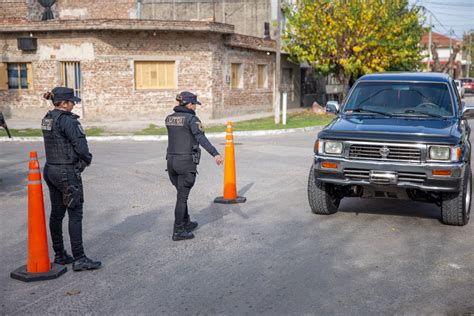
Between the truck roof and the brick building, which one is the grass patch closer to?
the brick building

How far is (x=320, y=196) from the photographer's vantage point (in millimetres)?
7812

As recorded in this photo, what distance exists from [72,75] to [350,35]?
13342 mm

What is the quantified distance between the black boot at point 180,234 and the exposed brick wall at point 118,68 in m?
17.8

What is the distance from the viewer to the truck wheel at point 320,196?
7777mm

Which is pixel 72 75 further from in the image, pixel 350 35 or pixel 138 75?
pixel 350 35

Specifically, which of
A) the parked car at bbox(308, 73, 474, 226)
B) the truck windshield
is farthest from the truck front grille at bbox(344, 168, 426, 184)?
the truck windshield

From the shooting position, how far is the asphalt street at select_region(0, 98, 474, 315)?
4859 mm

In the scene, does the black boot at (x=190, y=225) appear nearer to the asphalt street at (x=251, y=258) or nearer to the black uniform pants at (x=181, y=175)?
the asphalt street at (x=251, y=258)

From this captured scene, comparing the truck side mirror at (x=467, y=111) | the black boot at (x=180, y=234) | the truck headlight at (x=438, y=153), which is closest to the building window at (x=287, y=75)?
the truck side mirror at (x=467, y=111)

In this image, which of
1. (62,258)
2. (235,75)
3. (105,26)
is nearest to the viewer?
(62,258)

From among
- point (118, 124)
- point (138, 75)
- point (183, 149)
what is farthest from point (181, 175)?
point (138, 75)

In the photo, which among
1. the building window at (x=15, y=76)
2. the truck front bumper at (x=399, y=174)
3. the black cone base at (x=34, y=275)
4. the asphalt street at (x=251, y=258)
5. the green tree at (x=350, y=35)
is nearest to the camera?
the asphalt street at (x=251, y=258)

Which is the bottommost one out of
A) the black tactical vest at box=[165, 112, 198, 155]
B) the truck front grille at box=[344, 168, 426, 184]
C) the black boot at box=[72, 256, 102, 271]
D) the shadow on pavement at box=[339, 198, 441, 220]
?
the shadow on pavement at box=[339, 198, 441, 220]

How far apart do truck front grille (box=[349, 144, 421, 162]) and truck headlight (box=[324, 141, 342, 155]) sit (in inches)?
5.9
